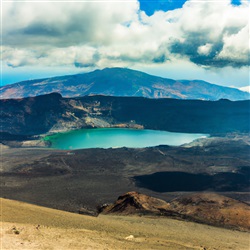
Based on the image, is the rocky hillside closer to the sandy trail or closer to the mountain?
the sandy trail

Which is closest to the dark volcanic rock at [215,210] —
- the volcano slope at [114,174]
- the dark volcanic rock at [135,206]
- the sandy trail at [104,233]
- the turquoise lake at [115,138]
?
the dark volcanic rock at [135,206]

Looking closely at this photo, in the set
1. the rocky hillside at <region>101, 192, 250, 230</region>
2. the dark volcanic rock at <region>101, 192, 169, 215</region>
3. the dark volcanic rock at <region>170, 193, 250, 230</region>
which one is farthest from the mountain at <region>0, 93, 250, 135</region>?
the dark volcanic rock at <region>170, 193, 250, 230</region>

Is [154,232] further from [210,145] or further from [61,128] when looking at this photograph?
[61,128]

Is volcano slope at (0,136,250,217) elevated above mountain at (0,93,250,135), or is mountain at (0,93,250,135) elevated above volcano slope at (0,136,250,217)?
mountain at (0,93,250,135)

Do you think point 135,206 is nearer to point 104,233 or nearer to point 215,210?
point 215,210

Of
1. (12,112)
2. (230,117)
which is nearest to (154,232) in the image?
(12,112)

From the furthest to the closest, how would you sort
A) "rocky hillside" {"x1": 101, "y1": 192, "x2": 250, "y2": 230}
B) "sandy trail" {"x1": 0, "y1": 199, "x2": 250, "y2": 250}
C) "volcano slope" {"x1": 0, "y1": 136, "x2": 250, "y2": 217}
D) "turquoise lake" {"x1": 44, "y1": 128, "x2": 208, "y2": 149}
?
"turquoise lake" {"x1": 44, "y1": 128, "x2": 208, "y2": 149}, "volcano slope" {"x1": 0, "y1": 136, "x2": 250, "y2": 217}, "rocky hillside" {"x1": 101, "y1": 192, "x2": 250, "y2": 230}, "sandy trail" {"x1": 0, "y1": 199, "x2": 250, "y2": 250}

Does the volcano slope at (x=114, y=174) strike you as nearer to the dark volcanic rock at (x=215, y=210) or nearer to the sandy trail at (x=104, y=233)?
the dark volcanic rock at (x=215, y=210)
